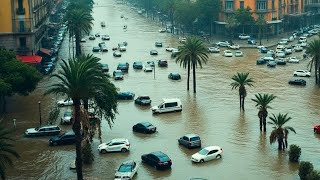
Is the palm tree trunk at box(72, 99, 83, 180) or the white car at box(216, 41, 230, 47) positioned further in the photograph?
the white car at box(216, 41, 230, 47)

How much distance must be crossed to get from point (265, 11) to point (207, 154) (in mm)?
90040

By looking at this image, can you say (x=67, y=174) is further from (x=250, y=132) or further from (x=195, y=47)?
(x=195, y=47)

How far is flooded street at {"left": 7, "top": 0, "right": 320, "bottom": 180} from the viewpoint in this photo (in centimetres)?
4825

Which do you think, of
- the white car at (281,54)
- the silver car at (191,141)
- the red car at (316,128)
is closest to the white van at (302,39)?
the white car at (281,54)

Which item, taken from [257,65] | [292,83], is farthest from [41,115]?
[257,65]

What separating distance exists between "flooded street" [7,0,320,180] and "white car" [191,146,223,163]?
0.47 m

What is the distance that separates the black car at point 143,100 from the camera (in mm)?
71500

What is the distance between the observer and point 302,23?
150000 mm

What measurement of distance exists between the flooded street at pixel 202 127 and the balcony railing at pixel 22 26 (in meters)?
11.9

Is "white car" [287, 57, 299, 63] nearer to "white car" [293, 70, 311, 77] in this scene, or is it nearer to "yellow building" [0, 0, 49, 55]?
"white car" [293, 70, 311, 77]

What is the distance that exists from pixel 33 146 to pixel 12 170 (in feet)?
22.3

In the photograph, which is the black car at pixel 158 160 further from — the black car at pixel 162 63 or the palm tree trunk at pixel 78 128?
the black car at pixel 162 63

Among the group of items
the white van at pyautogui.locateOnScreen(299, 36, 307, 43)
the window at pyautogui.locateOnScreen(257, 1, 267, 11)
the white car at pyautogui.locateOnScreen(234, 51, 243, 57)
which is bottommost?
the white car at pyautogui.locateOnScreen(234, 51, 243, 57)

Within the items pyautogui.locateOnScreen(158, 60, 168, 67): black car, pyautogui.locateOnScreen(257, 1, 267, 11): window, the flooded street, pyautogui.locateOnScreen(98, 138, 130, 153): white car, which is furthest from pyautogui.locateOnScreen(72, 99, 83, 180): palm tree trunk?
pyautogui.locateOnScreen(257, 1, 267, 11): window
